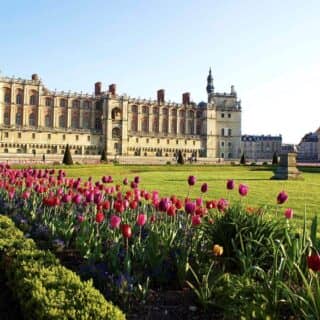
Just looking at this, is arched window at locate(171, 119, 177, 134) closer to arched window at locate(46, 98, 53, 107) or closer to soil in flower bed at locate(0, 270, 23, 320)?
arched window at locate(46, 98, 53, 107)

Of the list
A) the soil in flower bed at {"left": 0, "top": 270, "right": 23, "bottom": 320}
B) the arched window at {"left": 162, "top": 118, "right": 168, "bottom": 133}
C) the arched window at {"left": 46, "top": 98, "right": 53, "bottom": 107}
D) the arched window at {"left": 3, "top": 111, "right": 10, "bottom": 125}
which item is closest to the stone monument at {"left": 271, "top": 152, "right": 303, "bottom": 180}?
the soil in flower bed at {"left": 0, "top": 270, "right": 23, "bottom": 320}

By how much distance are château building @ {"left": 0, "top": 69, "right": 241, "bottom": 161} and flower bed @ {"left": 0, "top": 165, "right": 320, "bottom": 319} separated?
57.6m

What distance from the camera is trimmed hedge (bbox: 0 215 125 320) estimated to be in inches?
121

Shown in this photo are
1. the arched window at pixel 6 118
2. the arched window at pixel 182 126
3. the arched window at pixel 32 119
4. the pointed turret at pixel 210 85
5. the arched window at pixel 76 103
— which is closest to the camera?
the arched window at pixel 6 118

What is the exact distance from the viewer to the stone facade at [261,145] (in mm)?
112062

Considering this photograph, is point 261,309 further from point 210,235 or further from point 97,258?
point 97,258

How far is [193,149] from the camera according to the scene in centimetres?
8000

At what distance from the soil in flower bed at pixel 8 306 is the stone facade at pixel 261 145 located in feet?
360

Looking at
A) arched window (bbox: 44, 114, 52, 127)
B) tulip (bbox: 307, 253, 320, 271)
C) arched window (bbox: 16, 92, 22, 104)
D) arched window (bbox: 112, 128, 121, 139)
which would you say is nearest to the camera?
tulip (bbox: 307, 253, 320, 271)

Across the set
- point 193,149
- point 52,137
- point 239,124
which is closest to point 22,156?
point 52,137

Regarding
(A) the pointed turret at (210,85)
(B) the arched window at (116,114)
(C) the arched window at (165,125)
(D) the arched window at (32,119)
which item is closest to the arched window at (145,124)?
(C) the arched window at (165,125)

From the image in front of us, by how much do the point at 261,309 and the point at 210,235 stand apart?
1.92m

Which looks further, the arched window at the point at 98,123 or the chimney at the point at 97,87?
the chimney at the point at 97,87

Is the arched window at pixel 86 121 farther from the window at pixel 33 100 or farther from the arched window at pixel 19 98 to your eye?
A: the arched window at pixel 19 98
